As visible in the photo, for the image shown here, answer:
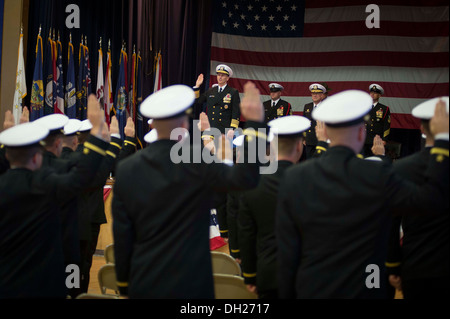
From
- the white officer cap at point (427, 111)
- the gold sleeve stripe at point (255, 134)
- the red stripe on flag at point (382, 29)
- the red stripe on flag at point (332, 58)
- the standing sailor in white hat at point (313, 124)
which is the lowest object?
the standing sailor in white hat at point (313, 124)

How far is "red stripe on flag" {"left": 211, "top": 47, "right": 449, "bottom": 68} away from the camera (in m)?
8.24

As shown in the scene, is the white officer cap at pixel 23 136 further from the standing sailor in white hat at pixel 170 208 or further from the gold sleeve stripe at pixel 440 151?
the gold sleeve stripe at pixel 440 151

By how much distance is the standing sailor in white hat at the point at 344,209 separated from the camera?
186 centimetres

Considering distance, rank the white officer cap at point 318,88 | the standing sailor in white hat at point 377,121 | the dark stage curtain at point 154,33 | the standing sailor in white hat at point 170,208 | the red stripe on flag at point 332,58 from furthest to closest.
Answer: the dark stage curtain at point 154,33
the red stripe on flag at point 332,58
the white officer cap at point 318,88
the standing sailor in white hat at point 377,121
the standing sailor in white hat at point 170,208

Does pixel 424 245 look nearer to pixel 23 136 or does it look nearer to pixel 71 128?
pixel 23 136

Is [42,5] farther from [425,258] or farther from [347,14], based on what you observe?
[425,258]

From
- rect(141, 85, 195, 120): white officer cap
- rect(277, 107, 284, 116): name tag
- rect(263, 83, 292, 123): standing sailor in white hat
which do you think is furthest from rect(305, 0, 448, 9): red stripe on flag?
rect(141, 85, 195, 120): white officer cap

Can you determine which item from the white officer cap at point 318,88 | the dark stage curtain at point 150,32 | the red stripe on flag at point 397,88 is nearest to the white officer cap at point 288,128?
the white officer cap at point 318,88

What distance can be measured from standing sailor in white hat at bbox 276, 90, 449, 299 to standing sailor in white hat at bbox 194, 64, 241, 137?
5.76 m

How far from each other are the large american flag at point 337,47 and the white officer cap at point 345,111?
22.1ft

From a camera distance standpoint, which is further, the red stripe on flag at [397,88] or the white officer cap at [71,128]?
the red stripe on flag at [397,88]

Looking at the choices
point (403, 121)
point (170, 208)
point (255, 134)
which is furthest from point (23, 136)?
point (403, 121)

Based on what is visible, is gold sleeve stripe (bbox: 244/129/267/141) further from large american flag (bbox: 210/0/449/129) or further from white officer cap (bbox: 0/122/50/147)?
large american flag (bbox: 210/0/449/129)
